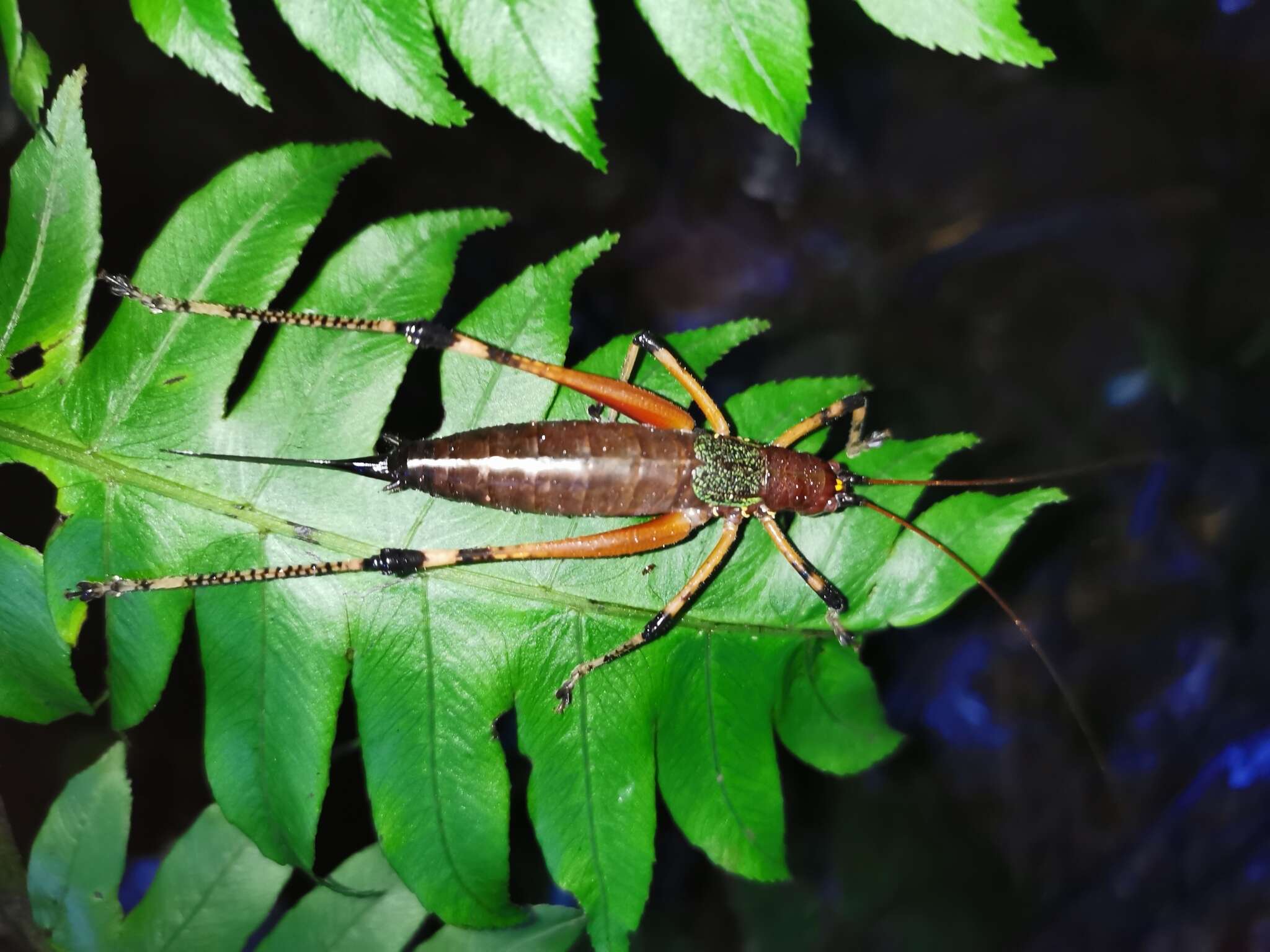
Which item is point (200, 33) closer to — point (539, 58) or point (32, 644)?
point (539, 58)

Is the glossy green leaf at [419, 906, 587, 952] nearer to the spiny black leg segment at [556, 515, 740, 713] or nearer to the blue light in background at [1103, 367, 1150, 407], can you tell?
the spiny black leg segment at [556, 515, 740, 713]

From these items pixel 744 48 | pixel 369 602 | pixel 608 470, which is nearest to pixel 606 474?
pixel 608 470

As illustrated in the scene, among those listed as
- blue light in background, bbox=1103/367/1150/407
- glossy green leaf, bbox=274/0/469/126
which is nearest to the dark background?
blue light in background, bbox=1103/367/1150/407

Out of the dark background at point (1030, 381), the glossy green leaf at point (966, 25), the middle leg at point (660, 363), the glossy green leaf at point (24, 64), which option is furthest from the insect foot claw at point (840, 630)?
the glossy green leaf at point (24, 64)

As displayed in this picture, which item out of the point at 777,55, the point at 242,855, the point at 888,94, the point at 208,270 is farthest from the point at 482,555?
the point at 888,94

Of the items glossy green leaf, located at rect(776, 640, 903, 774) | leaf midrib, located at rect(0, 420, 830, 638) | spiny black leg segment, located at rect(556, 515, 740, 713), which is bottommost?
glossy green leaf, located at rect(776, 640, 903, 774)
